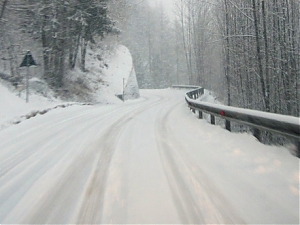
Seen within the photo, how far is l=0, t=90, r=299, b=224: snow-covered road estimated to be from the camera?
117 inches

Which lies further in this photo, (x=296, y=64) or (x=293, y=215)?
(x=296, y=64)

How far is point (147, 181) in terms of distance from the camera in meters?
3.95

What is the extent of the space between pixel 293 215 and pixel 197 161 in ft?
7.19

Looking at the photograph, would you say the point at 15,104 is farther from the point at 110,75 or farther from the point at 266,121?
the point at 110,75

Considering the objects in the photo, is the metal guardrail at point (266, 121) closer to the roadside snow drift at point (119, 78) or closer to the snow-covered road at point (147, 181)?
the snow-covered road at point (147, 181)

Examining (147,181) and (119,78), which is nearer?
(147,181)

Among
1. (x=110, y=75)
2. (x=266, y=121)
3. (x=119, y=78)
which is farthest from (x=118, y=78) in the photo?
(x=266, y=121)

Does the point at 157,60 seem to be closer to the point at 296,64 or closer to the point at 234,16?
the point at 234,16

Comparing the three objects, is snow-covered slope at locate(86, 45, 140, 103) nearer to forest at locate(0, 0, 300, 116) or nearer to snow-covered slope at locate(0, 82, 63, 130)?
forest at locate(0, 0, 300, 116)

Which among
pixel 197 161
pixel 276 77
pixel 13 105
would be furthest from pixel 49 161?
pixel 276 77

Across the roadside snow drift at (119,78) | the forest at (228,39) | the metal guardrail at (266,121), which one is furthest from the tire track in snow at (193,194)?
the roadside snow drift at (119,78)

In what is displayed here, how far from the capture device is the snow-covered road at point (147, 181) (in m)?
2.98

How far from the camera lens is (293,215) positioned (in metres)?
2.88

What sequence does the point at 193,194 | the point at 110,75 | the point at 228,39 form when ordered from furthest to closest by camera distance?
1. the point at 110,75
2. the point at 228,39
3. the point at 193,194
